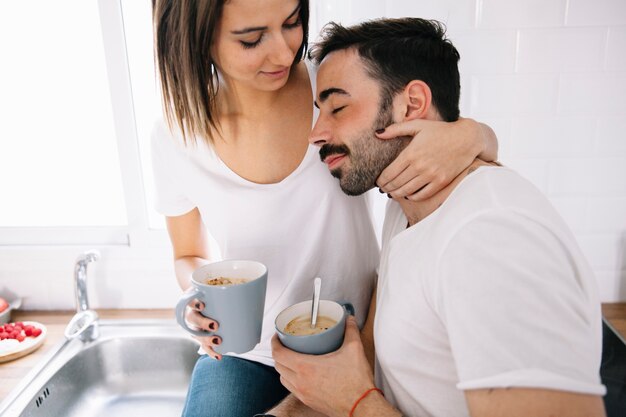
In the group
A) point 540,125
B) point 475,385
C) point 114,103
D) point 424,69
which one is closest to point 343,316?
point 475,385

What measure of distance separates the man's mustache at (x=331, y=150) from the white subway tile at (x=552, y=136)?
2.27 ft

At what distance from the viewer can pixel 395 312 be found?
2.36ft

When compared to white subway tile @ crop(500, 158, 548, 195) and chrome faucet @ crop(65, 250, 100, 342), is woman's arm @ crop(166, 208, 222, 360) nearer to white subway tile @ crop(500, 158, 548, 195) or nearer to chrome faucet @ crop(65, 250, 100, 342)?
chrome faucet @ crop(65, 250, 100, 342)

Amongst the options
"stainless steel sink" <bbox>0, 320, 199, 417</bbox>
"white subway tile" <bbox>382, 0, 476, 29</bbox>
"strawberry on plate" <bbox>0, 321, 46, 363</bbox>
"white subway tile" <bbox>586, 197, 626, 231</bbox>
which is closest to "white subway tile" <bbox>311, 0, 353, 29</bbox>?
"white subway tile" <bbox>382, 0, 476, 29</bbox>

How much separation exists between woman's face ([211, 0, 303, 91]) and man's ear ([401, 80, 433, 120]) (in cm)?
22

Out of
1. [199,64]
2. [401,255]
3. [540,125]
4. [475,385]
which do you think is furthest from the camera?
[540,125]

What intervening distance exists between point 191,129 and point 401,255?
0.52 m

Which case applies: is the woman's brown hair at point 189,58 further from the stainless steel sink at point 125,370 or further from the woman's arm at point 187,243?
the stainless steel sink at point 125,370

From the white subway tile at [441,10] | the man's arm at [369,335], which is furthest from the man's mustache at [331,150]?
the white subway tile at [441,10]

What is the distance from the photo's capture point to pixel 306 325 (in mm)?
820

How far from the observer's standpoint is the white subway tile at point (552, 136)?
1.33m

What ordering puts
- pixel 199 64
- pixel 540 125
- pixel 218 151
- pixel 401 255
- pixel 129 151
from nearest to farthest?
pixel 401 255 < pixel 199 64 < pixel 218 151 < pixel 540 125 < pixel 129 151

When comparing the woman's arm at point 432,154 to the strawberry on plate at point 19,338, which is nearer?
the woman's arm at point 432,154

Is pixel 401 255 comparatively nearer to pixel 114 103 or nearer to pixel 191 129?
pixel 191 129
